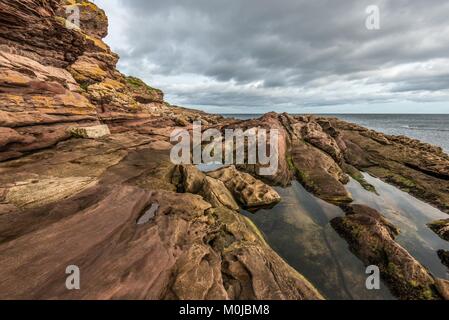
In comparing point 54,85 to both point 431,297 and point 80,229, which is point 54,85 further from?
point 431,297

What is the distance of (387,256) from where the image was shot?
11.6 metres

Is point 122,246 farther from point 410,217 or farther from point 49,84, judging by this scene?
point 410,217

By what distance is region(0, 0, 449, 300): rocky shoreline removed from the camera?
7152 millimetres

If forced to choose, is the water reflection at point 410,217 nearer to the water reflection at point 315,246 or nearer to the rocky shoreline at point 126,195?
the rocky shoreline at point 126,195

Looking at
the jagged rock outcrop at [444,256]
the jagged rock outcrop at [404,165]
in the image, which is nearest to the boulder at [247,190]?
the jagged rock outcrop at [444,256]

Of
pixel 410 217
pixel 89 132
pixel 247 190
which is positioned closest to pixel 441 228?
pixel 410 217

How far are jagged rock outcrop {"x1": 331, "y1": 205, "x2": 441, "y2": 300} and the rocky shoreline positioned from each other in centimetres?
6

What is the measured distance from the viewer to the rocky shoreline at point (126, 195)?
23.5ft

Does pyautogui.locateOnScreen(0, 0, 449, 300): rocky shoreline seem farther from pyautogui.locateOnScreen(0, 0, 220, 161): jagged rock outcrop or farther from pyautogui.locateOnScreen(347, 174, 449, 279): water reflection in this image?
pyautogui.locateOnScreen(347, 174, 449, 279): water reflection

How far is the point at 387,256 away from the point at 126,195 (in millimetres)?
14597

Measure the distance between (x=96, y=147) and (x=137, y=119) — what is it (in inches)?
458
